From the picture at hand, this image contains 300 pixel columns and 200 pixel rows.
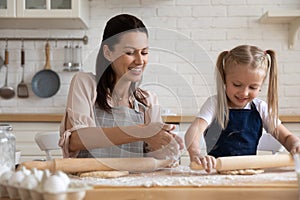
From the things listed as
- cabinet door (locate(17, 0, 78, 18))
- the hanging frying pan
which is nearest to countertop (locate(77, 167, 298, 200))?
cabinet door (locate(17, 0, 78, 18))

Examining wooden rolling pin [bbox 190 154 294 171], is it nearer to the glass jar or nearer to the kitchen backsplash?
the glass jar

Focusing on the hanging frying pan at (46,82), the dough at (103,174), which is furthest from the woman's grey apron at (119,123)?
the hanging frying pan at (46,82)

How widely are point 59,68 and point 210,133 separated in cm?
198

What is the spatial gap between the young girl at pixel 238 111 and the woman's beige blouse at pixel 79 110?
0.69ft

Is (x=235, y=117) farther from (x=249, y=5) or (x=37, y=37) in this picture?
(x=37, y=37)

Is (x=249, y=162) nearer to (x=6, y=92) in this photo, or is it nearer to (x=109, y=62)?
(x=109, y=62)

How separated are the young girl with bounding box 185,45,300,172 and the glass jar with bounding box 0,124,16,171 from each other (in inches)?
23.9

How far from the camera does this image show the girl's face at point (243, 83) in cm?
154

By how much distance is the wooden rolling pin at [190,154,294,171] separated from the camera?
111 cm

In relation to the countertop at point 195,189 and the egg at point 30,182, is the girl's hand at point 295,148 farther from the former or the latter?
the egg at point 30,182

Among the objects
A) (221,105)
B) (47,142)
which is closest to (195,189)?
(221,105)

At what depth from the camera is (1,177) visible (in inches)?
33.4

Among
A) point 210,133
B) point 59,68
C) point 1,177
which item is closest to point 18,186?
point 1,177

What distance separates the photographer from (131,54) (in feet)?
4.65
